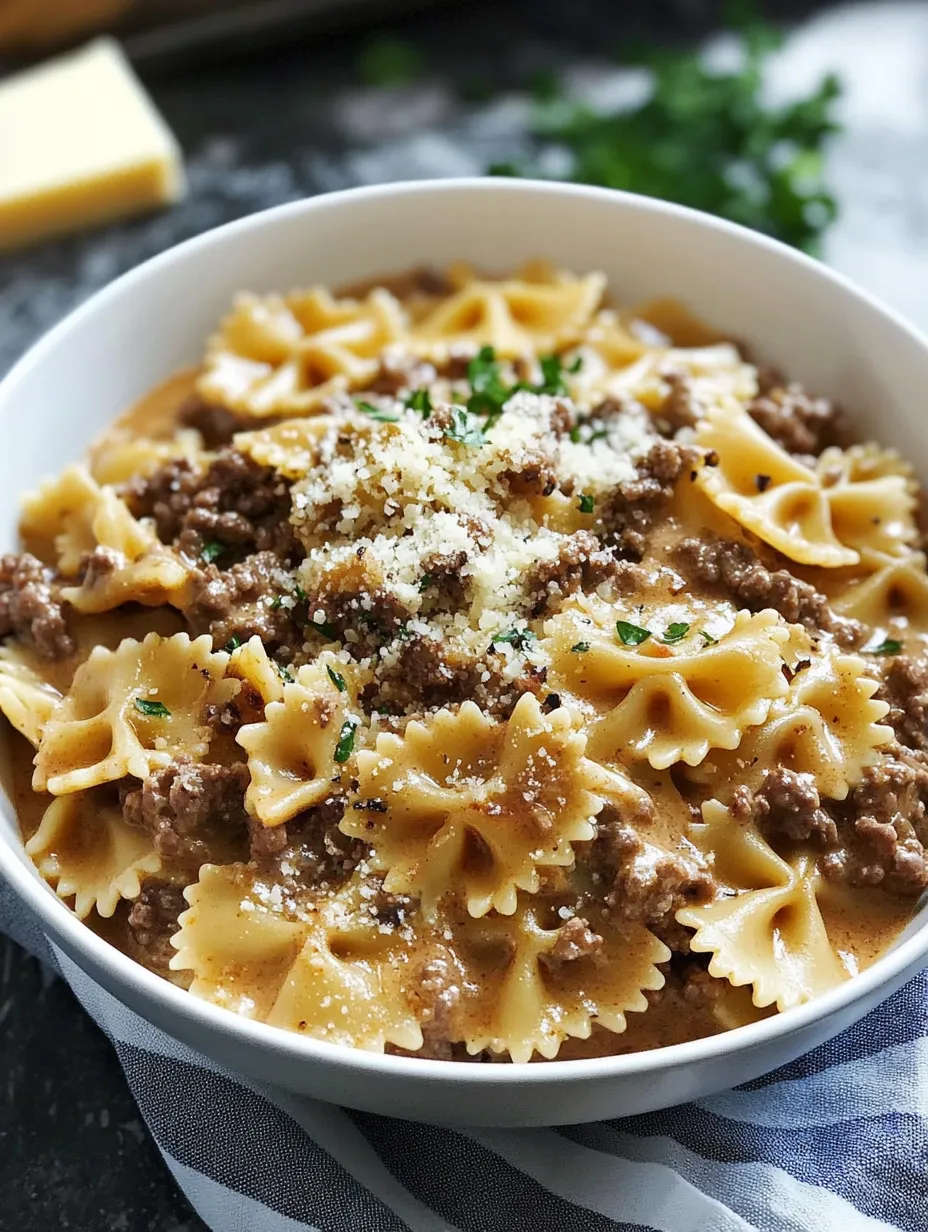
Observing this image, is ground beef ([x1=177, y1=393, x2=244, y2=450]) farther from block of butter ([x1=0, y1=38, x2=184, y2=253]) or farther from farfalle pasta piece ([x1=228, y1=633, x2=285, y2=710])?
block of butter ([x1=0, y1=38, x2=184, y2=253])

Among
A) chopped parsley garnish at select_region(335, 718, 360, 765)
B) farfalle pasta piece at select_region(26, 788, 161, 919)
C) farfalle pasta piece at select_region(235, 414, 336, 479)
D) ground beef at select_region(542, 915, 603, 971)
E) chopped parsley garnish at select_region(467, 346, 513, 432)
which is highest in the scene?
farfalle pasta piece at select_region(235, 414, 336, 479)

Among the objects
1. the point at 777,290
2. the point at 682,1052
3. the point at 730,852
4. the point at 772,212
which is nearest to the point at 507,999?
the point at 682,1052

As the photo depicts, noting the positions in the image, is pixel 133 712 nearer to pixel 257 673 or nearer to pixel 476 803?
pixel 257 673

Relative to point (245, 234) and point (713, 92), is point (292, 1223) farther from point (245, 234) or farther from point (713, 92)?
point (713, 92)

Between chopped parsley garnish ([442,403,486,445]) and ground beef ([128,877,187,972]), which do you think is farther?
chopped parsley garnish ([442,403,486,445])

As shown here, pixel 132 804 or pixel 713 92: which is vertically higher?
pixel 132 804

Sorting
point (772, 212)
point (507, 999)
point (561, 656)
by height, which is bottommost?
point (772, 212)

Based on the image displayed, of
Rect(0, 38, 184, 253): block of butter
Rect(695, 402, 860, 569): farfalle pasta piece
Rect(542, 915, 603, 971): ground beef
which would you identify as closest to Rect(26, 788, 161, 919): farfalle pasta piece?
Rect(542, 915, 603, 971): ground beef
